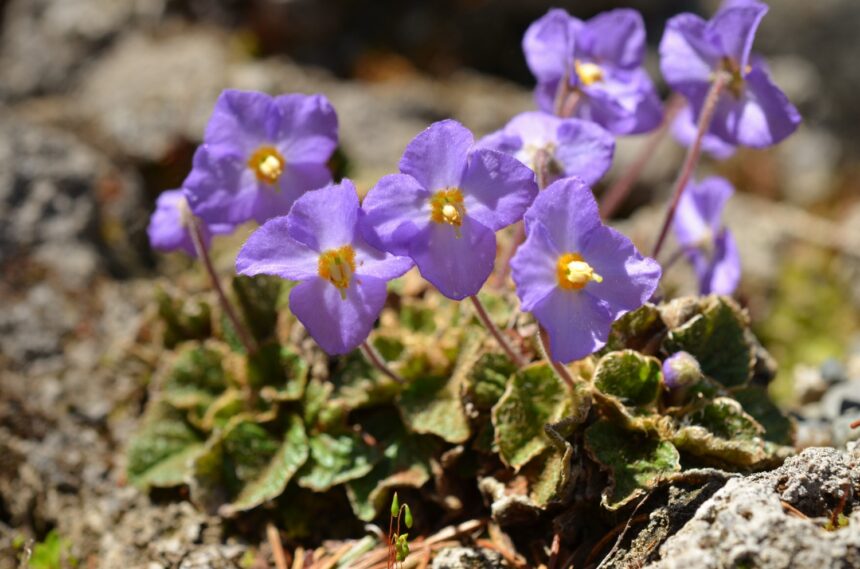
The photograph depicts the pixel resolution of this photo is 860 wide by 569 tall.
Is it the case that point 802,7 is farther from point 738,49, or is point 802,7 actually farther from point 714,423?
point 714,423

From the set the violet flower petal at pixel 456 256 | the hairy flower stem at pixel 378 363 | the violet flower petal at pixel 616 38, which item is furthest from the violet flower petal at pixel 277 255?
the violet flower petal at pixel 616 38

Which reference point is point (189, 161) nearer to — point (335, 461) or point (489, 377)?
point (335, 461)

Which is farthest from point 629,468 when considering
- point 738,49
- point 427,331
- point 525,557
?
point 738,49

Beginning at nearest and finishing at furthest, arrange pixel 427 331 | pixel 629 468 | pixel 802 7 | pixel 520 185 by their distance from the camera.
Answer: pixel 520 185 < pixel 629 468 < pixel 427 331 < pixel 802 7

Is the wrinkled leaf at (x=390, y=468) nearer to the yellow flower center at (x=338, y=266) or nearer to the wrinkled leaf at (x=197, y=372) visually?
the wrinkled leaf at (x=197, y=372)

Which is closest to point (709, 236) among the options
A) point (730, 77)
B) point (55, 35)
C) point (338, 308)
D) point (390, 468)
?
point (730, 77)

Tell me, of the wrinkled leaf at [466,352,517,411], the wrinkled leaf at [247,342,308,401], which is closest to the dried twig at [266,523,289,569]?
the wrinkled leaf at [247,342,308,401]

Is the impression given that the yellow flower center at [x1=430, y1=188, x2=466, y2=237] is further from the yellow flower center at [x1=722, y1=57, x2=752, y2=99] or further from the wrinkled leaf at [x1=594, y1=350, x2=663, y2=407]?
the yellow flower center at [x1=722, y1=57, x2=752, y2=99]
